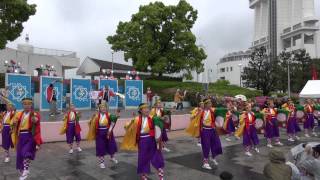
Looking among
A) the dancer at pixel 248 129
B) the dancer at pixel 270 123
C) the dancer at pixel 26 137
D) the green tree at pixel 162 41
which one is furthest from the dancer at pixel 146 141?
the green tree at pixel 162 41

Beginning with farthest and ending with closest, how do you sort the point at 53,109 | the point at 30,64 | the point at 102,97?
the point at 30,64
the point at 102,97
the point at 53,109

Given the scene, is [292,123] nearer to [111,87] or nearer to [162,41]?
[111,87]

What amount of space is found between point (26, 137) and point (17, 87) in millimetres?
13770

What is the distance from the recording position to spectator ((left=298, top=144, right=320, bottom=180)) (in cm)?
485

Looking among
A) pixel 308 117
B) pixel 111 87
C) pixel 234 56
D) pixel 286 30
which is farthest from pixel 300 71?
pixel 234 56

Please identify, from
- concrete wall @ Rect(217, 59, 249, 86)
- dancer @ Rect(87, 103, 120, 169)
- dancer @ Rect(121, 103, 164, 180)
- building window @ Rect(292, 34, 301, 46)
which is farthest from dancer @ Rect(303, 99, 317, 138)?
concrete wall @ Rect(217, 59, 249, 86)

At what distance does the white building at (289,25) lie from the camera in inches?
3295

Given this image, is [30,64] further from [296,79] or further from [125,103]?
[296,79]

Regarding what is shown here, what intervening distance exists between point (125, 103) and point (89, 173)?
17.2 metres

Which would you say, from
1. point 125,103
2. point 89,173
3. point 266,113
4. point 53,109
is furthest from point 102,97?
point 89,173

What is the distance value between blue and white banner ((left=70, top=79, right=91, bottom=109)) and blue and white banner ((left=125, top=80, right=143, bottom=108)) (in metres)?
2.92

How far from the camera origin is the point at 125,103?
1020 inches

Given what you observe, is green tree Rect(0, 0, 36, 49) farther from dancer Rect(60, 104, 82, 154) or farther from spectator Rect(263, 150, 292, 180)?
spectator Rect(263, 150, 292, 180)

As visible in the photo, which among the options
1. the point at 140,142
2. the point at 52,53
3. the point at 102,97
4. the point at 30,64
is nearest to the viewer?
the point at 140,142
